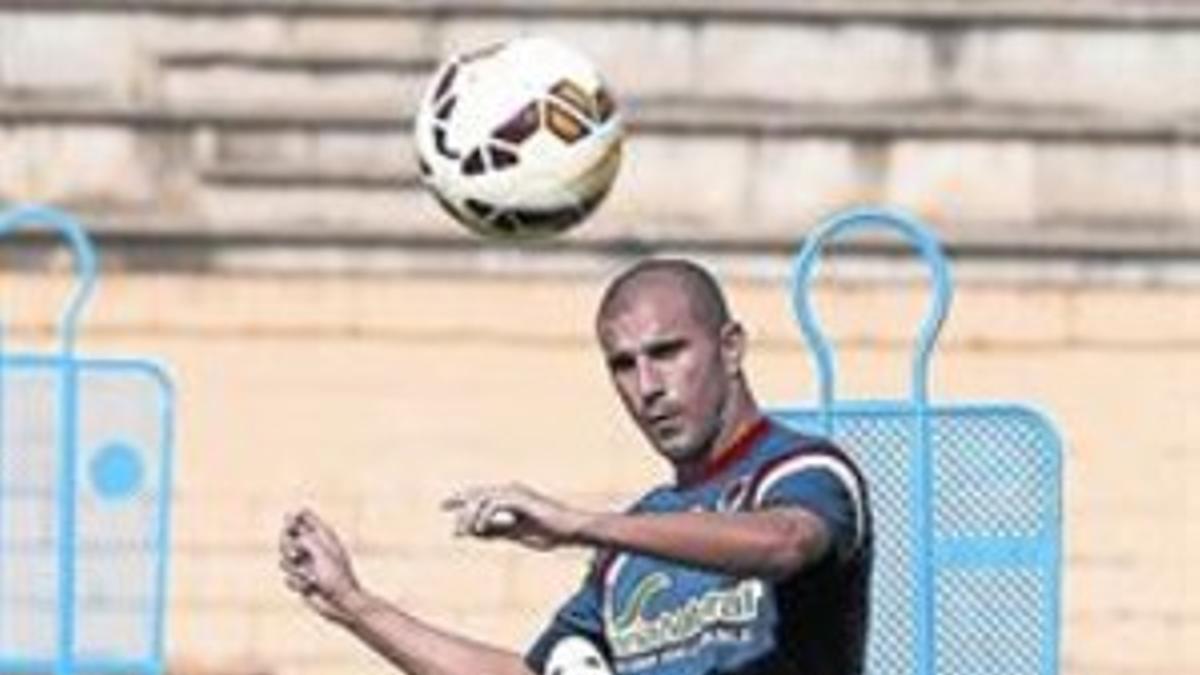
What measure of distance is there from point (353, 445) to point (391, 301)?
602 mm

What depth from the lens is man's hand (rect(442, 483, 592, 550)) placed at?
5844 mm

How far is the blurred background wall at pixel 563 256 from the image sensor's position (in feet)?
50.5

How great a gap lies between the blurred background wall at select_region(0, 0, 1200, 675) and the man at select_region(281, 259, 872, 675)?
28.1ft

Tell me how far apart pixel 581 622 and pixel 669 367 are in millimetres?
809

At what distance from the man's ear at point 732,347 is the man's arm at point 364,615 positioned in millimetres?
774

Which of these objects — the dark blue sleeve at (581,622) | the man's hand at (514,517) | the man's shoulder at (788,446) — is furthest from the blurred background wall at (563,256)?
the man's hand at (514,517)

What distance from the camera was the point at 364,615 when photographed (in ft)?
22.6

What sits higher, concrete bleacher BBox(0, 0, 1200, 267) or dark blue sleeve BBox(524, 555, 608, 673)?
concrete bleacher BBox(0, 0, 1200, 267)

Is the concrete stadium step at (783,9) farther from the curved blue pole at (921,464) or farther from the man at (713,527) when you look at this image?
the man at (713,527)

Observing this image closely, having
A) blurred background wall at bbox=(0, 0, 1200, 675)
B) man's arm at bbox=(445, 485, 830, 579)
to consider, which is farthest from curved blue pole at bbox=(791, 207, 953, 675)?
man's arm at bbox=(445, 485, 830, 579)

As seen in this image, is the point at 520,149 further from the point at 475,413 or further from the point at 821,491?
the point at 475,413

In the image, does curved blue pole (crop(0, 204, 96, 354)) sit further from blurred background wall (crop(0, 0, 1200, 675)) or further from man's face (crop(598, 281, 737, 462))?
man's face (crop(598, 281, 737, 462))

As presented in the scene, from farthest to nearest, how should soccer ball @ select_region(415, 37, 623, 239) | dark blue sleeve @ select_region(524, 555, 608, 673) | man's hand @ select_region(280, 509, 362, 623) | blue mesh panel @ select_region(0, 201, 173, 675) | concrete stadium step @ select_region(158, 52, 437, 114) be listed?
concrete stadium step @ select_region(158, 52, 437, 114)
blue mesh panel @ select_region(0, 201, 173, 675)
soccer ball @ select_region(415, 37, 623, 239)
dark blue sleeve @ select_region(524, 555, 608, 673)
man's hand @ select_region(280, 509, 362, 623)

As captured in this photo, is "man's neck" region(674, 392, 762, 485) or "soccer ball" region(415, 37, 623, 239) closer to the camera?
"man's neck" region(674, 392, 762, 485)
